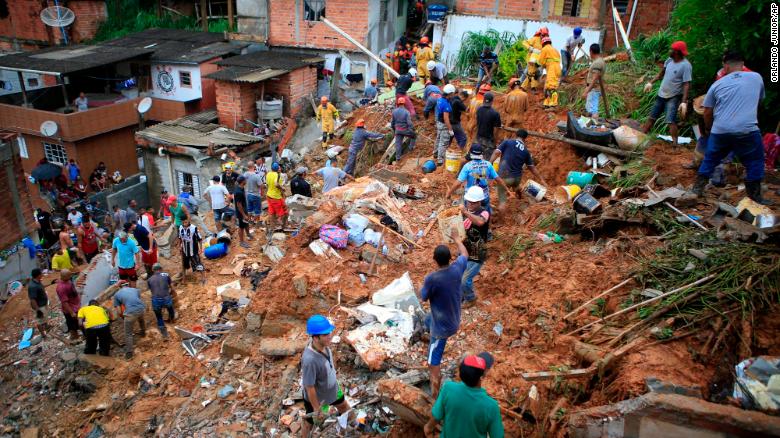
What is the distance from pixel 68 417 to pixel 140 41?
1778cm

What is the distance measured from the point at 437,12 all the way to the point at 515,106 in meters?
8.45

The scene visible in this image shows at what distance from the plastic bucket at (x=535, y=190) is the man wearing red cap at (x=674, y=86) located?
2.16 m

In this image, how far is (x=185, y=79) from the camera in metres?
19.5

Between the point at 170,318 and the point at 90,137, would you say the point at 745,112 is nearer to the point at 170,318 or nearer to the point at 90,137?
the point at 170,318

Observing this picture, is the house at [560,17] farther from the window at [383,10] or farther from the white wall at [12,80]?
the white wall at [12,80]

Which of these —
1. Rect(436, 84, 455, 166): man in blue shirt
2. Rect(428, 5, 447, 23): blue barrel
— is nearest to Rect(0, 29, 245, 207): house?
Rect(428, 5, 447, 23): blue barrel

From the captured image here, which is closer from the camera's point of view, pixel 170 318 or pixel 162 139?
pixel 170 318

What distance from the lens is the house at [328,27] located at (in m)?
19.3

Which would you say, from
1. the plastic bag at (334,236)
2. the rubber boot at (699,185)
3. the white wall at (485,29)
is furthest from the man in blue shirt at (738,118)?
the white wall at (485,29)

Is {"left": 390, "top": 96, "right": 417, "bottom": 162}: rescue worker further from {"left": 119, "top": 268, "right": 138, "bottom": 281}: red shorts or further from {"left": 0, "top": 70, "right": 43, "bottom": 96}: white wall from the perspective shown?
{"left": 0, "top": 70, "right": 43, "bottom": 96}: white wall

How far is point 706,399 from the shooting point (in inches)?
169

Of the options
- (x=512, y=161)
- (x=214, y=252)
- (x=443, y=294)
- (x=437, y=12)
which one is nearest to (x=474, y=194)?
(x=443, y=294)

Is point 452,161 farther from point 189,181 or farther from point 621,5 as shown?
point 621,5

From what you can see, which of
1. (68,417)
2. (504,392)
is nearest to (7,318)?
(68,417)
